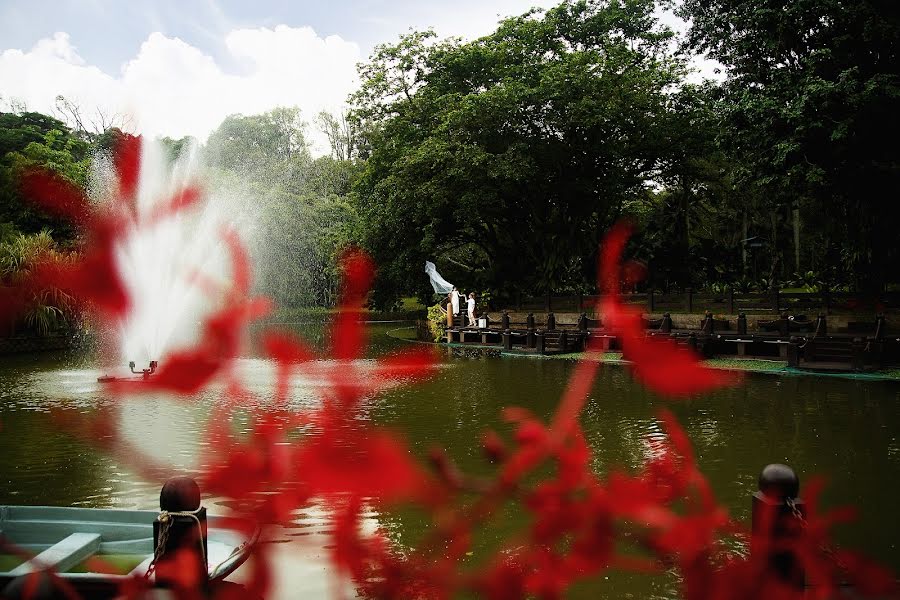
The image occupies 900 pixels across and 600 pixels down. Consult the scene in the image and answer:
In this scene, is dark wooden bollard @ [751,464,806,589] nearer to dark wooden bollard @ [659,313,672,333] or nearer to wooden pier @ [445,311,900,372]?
wooden pier @ [445,311,900,372]

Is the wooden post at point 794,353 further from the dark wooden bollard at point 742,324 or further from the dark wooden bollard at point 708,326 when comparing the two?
the dark wooden bollard at point 708,326

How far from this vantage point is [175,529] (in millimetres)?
3830

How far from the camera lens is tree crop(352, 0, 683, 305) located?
26203mm

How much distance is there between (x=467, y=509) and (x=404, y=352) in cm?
1825

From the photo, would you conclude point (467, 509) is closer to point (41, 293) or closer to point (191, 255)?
point (191, 255)

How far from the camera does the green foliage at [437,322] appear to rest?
96.5 feet

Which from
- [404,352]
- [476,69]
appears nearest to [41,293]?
[404,352]

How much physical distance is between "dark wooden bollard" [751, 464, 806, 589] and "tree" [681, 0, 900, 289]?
1504 centimetres

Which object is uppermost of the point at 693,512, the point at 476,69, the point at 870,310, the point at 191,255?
the point at 476,69

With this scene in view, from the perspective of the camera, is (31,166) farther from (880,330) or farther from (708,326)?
(880,330)

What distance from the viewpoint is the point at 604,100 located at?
25.7 m

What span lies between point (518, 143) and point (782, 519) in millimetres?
24193

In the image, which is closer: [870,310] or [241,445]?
[241,445]

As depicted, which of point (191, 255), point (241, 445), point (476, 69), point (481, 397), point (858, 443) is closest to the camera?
point (858, 443)
